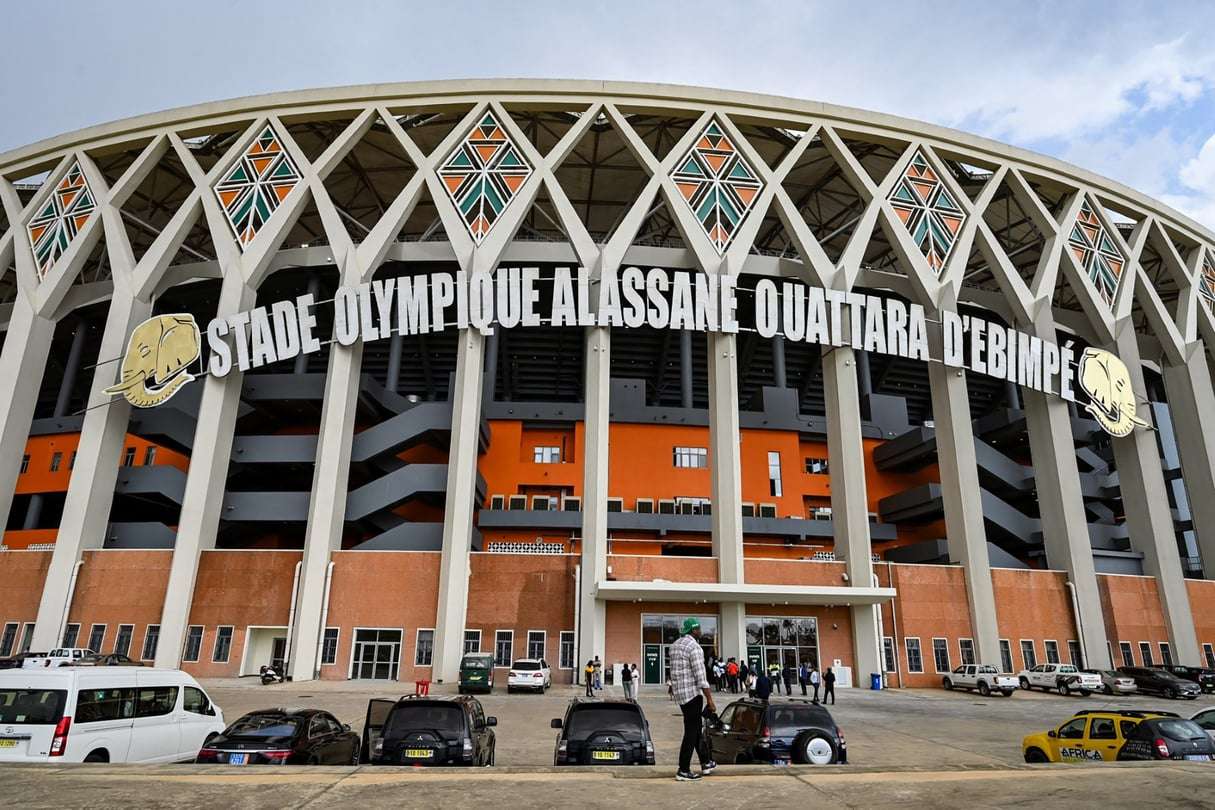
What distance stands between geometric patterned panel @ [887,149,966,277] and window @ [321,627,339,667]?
32.9m

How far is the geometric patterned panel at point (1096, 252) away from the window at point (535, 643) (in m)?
34.6

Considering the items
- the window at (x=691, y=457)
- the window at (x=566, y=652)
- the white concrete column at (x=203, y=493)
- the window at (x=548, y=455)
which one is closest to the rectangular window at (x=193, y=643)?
the white concrete column at (x=203, y=493)

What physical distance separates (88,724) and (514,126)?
3255 cm

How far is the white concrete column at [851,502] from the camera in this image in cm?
3295

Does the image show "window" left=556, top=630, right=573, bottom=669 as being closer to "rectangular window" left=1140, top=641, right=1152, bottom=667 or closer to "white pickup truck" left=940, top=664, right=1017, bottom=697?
"white pickup truck" left=940, top=664, right=1017, bottom=697

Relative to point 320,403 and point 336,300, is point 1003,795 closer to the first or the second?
point 336,300

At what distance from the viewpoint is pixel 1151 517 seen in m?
38.2

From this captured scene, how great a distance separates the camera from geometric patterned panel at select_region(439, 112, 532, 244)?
36.4 m

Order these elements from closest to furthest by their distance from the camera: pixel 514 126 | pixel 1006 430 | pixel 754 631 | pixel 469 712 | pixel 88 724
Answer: pixel 88 724 → pixel 469 712 → pixel 754 631 → pixel 514 126 → pixel 1006 430

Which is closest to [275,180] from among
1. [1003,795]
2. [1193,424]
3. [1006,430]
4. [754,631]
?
[754,631]

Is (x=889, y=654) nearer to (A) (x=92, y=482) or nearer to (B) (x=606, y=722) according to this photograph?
(B) (x=606, y=722)

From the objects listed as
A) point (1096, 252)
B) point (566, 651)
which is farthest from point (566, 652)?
point (1096, 252)

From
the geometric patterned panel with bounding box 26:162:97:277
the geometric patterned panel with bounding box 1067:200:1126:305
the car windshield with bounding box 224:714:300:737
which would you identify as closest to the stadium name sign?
the geometric patterned panel with bounding box 26:162:97:277

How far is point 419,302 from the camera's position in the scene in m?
34.7
